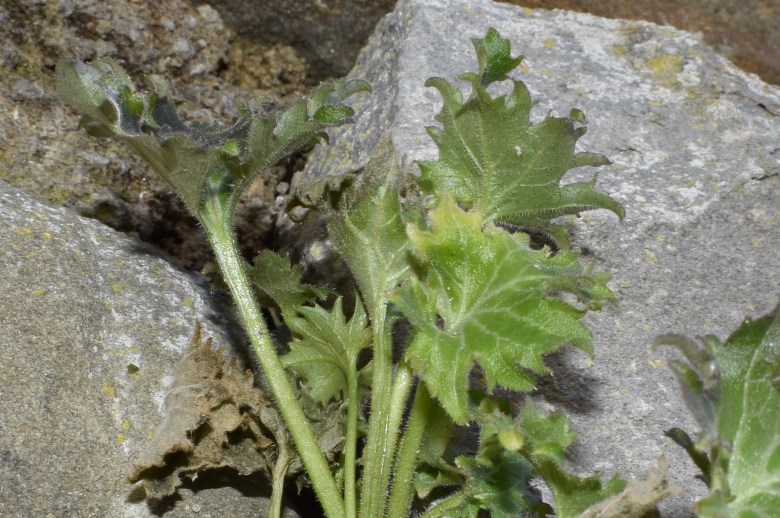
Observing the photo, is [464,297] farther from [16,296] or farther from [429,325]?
[16,296]

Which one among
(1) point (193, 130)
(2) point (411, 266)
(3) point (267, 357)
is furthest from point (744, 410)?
(1) point (193, 130)

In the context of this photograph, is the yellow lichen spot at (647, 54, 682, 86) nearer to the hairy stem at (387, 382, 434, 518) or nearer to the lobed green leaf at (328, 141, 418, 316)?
the lobed green leaf at (328, 141, 418, 316)

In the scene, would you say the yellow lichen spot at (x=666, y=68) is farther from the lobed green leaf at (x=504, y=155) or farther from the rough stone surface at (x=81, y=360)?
the rough stone surface at (x=81, y=360)

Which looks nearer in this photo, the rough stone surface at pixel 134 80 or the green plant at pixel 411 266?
the green plant at pixel 411 266

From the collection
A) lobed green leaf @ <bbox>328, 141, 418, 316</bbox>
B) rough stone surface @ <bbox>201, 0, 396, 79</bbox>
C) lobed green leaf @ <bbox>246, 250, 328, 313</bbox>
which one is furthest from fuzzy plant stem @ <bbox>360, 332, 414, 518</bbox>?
rough stone surface @ <bbox>201, 0, 396, 79</bbox>

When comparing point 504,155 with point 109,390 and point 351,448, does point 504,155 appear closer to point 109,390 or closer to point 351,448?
point 351,448

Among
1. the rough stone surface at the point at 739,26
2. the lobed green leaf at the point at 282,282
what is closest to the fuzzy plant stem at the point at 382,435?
the lobed green leaf at the point at 282,282
